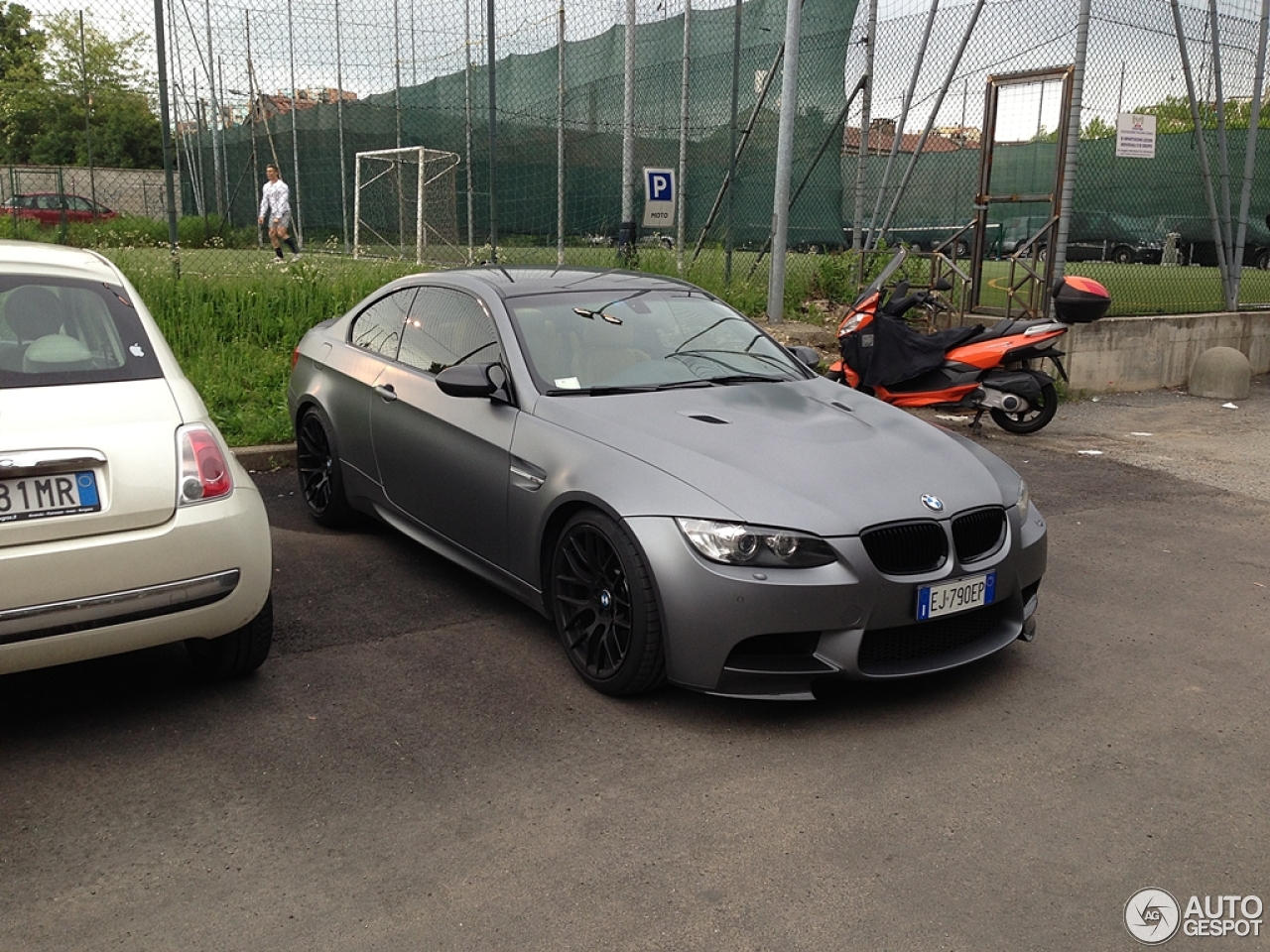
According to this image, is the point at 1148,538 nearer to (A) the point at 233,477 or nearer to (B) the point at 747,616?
(B) the point at 747,616

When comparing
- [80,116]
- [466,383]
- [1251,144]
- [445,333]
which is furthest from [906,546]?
[80,116]

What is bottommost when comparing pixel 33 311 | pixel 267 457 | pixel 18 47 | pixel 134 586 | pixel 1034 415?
pixel 267 457

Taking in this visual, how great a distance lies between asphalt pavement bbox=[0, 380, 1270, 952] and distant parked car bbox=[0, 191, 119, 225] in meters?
23.2

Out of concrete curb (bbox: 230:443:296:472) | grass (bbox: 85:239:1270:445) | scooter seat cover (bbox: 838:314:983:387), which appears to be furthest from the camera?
scooter seat cover (bbox: 838:314:983:387)

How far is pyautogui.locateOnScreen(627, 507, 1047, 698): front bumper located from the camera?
367 cm

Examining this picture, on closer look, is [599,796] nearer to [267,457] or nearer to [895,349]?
[267,457]

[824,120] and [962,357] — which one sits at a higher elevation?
[824,120]

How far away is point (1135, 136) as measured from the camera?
11.2m

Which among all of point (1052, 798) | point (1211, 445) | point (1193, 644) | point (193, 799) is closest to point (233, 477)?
point (193, 799)

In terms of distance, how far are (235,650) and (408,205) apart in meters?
17.6

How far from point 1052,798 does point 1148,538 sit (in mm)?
3355

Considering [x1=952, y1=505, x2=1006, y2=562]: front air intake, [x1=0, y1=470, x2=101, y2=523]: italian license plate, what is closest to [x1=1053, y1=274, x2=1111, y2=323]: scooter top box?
[x1=952, y1=505, x2=1006, y2=562]: front air intake

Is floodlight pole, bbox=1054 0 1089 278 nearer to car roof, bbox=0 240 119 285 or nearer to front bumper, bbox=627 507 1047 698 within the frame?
front bumper, bbox=627 507 1047 698

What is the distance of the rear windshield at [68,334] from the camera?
12.3 feet
